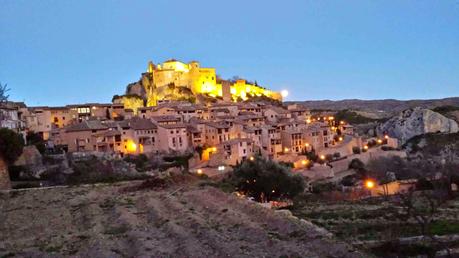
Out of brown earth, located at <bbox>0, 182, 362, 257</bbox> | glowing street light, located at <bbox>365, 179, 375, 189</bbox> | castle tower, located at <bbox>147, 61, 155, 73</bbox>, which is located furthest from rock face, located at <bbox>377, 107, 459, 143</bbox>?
brown earth, located at <bbox>0, 182, 362, 257</bbox>

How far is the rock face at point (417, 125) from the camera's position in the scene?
2940 inches

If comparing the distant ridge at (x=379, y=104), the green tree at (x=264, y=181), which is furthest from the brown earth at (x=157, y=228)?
the distant ridge at (x=379, y=104)

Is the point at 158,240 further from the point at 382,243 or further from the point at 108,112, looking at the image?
the point at 108,112

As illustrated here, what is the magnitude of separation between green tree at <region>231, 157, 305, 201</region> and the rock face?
50.0 meters

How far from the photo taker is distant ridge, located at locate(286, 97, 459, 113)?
154 meters

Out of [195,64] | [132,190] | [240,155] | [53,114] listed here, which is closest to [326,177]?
[240,155]

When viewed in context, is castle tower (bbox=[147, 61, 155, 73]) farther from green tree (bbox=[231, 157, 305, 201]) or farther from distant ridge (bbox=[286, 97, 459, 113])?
distant ridge (bbox=[286, 97, 459, 113])

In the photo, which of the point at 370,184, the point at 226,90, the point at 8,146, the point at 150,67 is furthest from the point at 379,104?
the point at 8,146

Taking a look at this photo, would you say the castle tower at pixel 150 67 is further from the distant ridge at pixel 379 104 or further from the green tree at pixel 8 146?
the distant ridge at pixel 379 104

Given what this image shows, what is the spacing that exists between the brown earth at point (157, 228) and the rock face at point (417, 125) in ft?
200

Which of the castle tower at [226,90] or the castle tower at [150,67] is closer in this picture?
the castle tower at [226,90]

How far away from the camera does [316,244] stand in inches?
427

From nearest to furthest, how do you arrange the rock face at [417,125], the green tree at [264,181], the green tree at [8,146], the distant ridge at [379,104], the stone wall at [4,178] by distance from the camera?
the green tree at [264,181] < the stone wall at [4,178] < the green tree at [8,146] < the rock face at [417,125] < the distant ridge at [379,104]

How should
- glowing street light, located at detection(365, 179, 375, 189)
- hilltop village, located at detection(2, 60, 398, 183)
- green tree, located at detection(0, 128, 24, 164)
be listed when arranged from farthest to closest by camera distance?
hilltop village, located at detection(2, 60, 398, 183)
glowing street light, located at detection(365, 179, 375, 189)
green tree, located at detection(0, 128, 24, 164)
